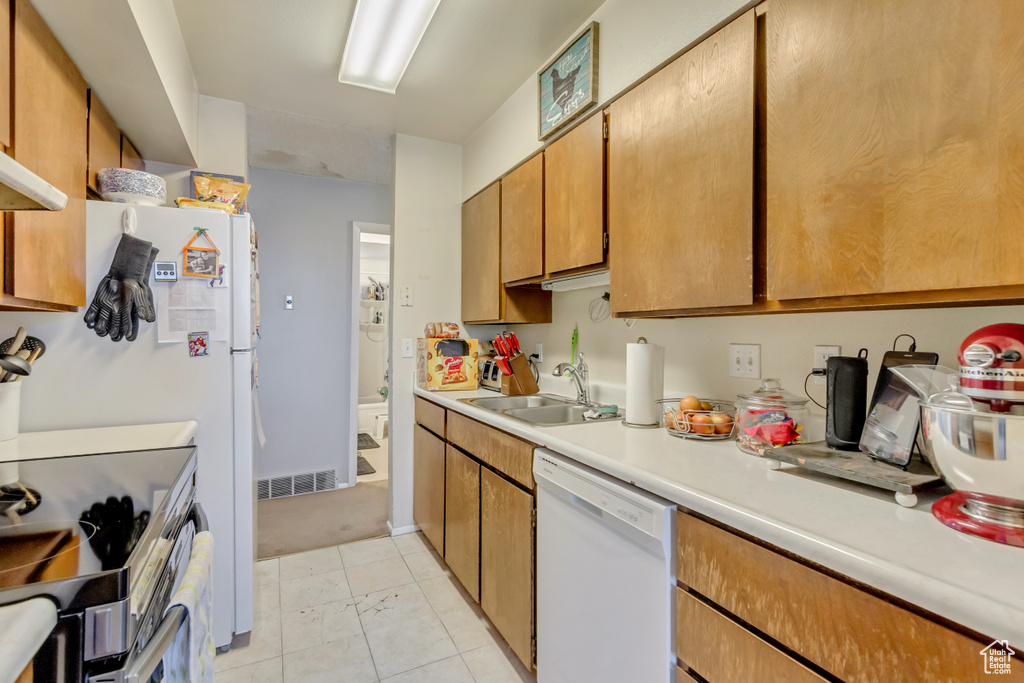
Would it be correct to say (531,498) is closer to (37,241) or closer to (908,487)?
(908,487)

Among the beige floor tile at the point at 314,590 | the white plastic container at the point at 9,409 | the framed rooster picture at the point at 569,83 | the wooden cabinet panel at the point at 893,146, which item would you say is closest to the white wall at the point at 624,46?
the framed rooster picture at the point at 569,83

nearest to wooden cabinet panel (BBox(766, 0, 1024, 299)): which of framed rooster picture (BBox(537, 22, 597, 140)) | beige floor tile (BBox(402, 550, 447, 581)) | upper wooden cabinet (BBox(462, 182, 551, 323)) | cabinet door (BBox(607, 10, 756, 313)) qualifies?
cabinet door (BBox(607, 10, 756, 313))

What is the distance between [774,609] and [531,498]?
2.82 ft

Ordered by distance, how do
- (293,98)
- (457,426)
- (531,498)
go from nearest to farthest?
1. (531,498)
2. (457,426)
3. (293,98)

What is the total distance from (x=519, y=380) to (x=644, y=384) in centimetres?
99

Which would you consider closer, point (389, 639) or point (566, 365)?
point (389, 639)

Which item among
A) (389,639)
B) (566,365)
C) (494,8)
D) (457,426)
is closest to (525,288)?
(566,365)

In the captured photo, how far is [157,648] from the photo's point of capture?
68cm

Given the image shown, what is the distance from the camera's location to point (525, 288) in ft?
8.32

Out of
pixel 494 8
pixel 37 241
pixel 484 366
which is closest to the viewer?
pixel 37 241

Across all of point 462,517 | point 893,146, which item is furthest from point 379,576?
point 893,146

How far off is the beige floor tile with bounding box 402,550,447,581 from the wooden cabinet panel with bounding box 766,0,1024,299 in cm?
204

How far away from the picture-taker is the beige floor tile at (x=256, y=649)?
5.64ft

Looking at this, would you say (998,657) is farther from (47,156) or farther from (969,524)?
(47,156)
